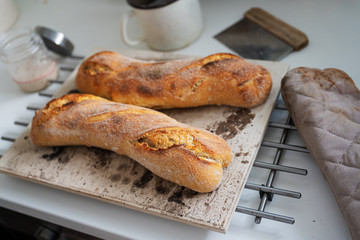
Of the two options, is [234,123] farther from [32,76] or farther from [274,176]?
[32,76]

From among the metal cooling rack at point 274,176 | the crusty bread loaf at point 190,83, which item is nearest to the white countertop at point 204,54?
the metal cooling rack at point 274,176

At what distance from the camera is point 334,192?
30.7 inches

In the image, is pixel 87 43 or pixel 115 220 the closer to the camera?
pixel 115 220

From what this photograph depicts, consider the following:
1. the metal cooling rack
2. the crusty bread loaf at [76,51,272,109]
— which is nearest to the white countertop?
the metal cooling rack

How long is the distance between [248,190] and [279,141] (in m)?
0.17

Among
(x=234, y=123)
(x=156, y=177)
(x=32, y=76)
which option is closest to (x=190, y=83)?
(x=234, y=123)

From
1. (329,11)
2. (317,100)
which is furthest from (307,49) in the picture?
(317,100)

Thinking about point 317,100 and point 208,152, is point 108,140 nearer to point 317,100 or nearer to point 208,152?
point 208,152

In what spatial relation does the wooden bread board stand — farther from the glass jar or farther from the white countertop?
the glass jar

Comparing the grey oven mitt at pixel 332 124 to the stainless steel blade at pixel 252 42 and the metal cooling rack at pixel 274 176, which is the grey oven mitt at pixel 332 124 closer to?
the metal cooling rack at pixel 274 176

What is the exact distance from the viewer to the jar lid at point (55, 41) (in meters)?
1.41

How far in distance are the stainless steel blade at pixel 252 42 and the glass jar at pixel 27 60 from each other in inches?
24.9

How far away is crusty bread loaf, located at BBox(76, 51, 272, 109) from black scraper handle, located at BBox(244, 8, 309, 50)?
0.26 meters

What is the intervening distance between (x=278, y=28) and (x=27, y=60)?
35.0 inches
